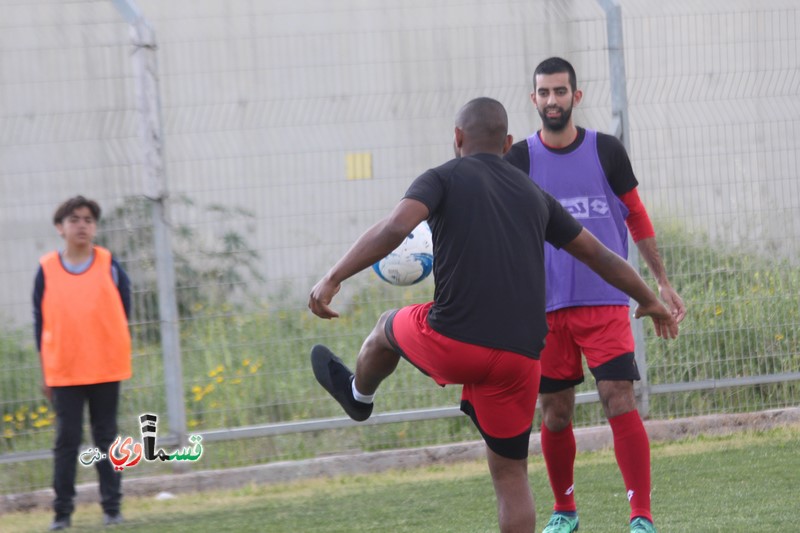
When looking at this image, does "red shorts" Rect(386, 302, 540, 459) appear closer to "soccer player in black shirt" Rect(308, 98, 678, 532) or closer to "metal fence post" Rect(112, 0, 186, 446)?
"soccer player in black shirt" Rect(308, 98, 678, 532)

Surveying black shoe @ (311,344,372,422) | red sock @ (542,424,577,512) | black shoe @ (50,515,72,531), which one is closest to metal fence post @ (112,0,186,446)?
black shoe @ (50,515,72,531)

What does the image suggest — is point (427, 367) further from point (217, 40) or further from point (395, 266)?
point (217, 40)

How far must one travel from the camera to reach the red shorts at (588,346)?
5672 millimetres

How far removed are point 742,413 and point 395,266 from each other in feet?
13.6

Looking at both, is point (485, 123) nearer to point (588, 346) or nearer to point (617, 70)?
point (588, 346)

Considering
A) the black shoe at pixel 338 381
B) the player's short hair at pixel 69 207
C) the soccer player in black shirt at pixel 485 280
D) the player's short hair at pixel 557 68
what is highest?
the player's short hair at pixel 557 68

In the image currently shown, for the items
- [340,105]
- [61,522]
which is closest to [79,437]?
[61,522]

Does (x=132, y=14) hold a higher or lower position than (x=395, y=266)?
higher

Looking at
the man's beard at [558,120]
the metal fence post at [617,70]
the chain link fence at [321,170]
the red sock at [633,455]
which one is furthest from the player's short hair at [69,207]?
the metal fence post at [617,70]

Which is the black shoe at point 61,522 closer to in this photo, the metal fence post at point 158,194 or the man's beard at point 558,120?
the metal fence post at point 158,194

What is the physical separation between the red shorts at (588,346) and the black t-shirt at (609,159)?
584 mm

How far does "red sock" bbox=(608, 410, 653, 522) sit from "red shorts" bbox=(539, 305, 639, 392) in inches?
8.2

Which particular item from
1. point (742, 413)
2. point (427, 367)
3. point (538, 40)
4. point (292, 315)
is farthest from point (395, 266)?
point (742, 413)

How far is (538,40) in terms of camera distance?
8742 mm
